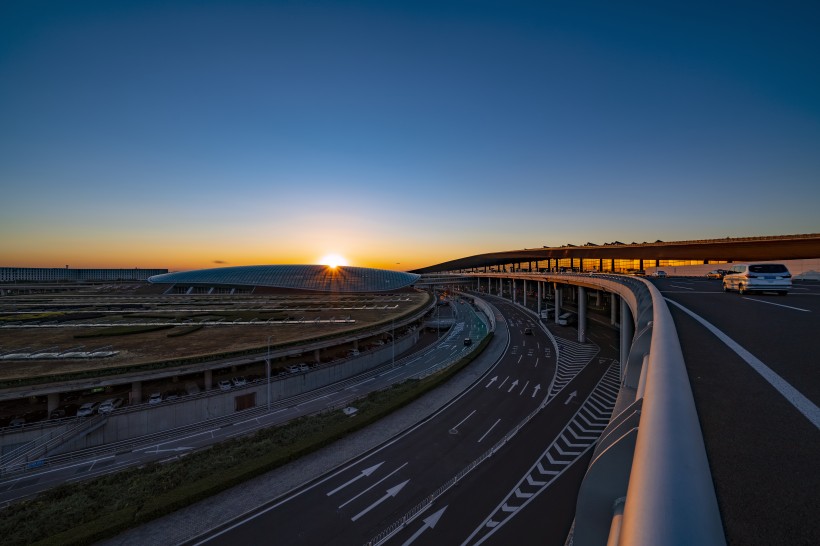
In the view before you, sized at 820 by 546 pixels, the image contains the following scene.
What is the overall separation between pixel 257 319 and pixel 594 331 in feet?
162

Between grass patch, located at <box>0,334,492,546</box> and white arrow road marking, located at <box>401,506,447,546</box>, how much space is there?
8.06 m

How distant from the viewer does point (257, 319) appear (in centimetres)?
5175

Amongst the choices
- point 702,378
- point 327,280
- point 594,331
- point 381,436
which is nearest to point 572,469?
point 381,436

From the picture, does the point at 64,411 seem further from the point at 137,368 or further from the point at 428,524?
the point at 428,524

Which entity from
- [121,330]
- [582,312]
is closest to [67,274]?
[121,330]

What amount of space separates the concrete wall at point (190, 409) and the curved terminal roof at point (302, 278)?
65.7m

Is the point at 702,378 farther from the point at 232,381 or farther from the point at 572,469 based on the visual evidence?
the point at 232,381

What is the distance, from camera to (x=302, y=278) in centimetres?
10250

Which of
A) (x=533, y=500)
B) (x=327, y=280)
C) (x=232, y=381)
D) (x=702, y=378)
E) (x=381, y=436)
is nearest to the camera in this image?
(x=702, y=378)

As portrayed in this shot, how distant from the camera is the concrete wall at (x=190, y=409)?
2367cm

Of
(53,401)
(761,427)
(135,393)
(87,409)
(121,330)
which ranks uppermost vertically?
(761,427)

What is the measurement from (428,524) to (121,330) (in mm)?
46070

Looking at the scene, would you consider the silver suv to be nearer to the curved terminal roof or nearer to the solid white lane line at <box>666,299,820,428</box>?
the solid white lane line at <box>666,299,820,428</box>

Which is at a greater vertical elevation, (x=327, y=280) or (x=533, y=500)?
(x=327, y=280)
